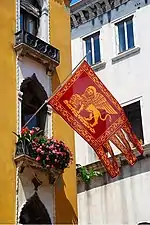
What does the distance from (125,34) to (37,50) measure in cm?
726

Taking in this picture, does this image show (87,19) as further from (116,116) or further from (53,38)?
(116,116)

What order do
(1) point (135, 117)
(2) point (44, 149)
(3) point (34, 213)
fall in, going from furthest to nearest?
(1) point (135, 117)
(3) point (34, 213)
(2) point (44, 149)

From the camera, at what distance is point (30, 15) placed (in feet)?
57.8

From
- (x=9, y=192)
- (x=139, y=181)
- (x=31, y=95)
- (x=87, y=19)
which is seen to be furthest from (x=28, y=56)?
(x=87, y=19)

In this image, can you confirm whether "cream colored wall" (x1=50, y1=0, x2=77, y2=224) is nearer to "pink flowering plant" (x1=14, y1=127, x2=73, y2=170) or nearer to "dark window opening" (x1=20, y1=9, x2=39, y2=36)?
"dark window opening" (x1=20, y1=9, x2=39, y2=36)

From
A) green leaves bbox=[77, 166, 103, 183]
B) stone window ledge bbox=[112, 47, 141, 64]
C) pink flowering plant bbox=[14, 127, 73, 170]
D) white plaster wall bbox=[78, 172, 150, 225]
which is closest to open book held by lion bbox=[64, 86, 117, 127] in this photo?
pink flowering plant bbox=[14, 127, 73, 170]

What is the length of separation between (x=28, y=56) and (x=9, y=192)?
3.77 meters

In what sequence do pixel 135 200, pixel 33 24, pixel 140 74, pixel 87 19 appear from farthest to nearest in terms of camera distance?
1. pixel 87 19
2. pixel 140 74
3. pixel 135 200
4. pixel 33 24

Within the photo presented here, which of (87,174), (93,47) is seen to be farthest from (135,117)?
(93,47)

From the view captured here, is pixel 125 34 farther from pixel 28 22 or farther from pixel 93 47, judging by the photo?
pixel 28 22

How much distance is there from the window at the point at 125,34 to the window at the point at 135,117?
2.22m

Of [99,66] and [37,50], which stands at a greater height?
[99,66]

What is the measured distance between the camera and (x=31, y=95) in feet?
53.9

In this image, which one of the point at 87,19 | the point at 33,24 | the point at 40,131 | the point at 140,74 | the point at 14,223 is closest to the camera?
the point at 14,223
